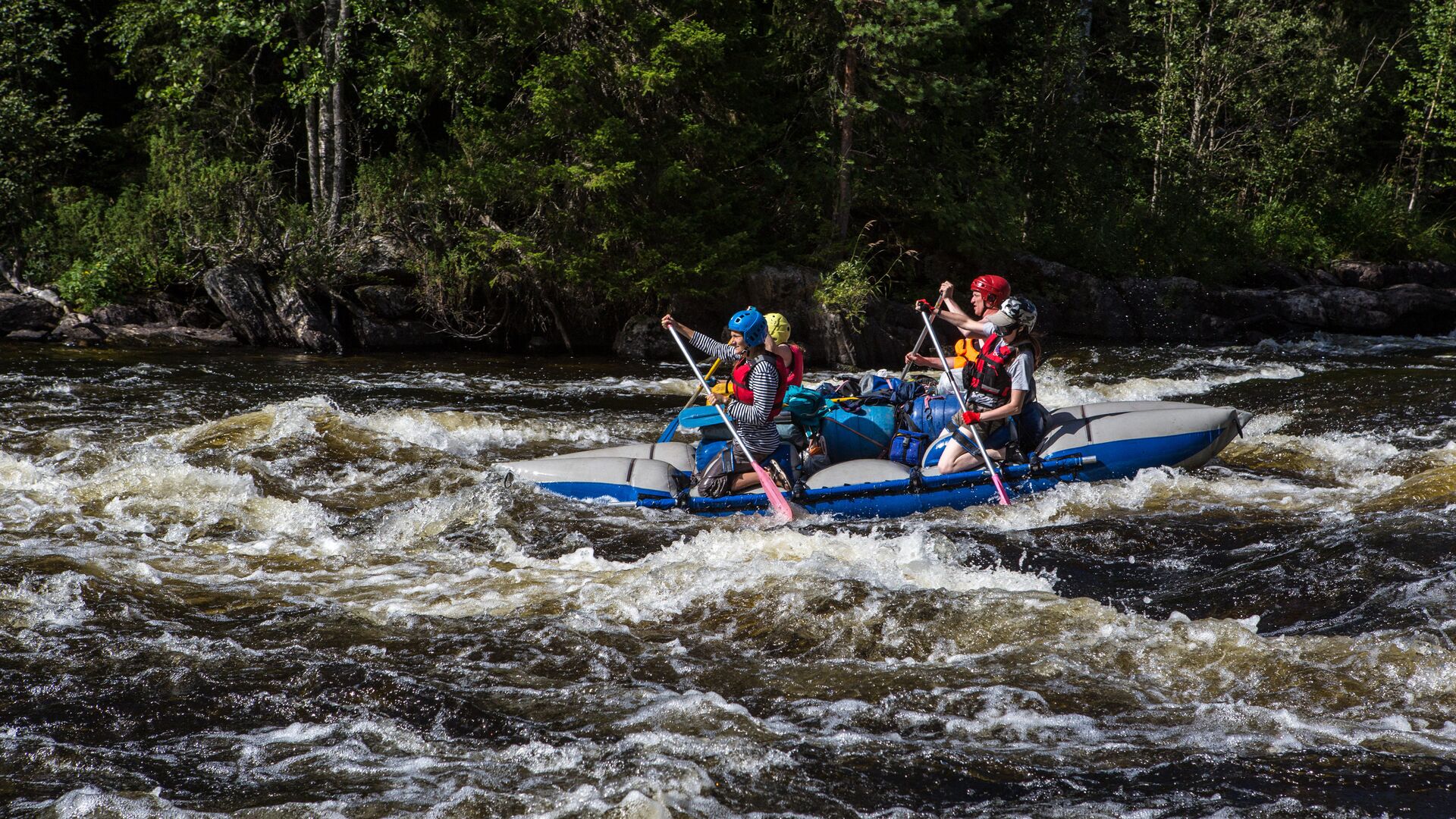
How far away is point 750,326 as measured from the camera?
21.5 ft

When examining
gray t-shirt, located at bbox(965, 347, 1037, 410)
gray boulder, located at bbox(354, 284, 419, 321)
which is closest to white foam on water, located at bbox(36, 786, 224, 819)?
gray t-shirt, located at bbox(965, 347, 1037, 410)

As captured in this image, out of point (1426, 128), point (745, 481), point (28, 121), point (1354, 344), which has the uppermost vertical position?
point (1426, 128)

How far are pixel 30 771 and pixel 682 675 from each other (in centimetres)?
227

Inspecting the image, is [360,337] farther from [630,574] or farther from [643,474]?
[630,574]

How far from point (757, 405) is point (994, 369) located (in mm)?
1642

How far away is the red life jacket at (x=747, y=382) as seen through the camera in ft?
22.6

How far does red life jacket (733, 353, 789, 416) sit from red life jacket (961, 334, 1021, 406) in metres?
1.33

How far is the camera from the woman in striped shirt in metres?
6.71

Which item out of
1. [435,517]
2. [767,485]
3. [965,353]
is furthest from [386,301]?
[767,485]

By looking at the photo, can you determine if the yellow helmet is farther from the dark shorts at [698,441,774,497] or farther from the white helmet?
the white helmet

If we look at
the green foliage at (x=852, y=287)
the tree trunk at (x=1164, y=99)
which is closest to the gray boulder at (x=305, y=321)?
the green foliage at (x=852, y=287)

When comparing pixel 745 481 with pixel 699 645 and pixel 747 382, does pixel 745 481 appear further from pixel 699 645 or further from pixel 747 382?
pixel 699 645

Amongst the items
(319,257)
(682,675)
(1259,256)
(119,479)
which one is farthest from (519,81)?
(1259,256)

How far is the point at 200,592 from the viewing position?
18.1 ft
